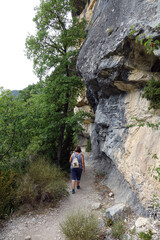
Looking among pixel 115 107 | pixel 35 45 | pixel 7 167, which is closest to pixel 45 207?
pixel 7 167

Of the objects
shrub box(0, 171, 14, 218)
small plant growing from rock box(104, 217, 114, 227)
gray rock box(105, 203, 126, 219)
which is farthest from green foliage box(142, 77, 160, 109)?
shrub box(0, 171, 14, 218)

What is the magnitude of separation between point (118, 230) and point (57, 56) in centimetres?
811

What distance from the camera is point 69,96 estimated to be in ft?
29.9

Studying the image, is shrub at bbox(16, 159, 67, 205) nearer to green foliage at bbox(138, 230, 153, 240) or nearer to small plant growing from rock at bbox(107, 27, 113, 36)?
green foliage at bbox(138, 230, 153, 240)

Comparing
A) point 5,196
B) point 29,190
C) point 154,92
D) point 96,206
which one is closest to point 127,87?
point 154,92

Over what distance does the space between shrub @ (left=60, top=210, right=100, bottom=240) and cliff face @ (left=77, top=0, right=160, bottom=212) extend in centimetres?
133

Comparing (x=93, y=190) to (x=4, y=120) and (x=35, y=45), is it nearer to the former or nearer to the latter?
(x=4, y=120)

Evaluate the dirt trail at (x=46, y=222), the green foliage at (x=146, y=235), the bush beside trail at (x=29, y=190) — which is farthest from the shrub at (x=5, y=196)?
the green foliage at (x=146, y=235)

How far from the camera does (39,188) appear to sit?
5.51 metres

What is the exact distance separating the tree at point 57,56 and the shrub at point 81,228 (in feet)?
15.8

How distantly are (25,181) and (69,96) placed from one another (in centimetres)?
511

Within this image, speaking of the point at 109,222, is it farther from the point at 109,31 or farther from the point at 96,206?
the point at 109,31

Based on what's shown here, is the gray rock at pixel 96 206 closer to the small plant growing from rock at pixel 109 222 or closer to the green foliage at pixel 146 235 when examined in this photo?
the small plant growing from rock at pixel 109 222

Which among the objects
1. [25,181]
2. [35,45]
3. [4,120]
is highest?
[35,45]
